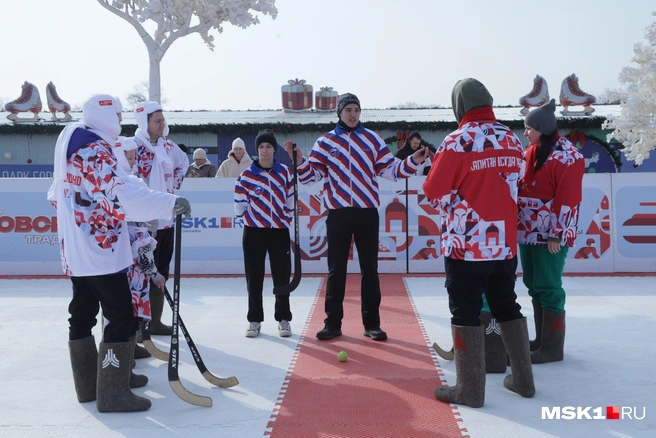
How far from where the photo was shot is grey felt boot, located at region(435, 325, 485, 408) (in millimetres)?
3805

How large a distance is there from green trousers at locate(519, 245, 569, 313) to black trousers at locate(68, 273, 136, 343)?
9.11 feet

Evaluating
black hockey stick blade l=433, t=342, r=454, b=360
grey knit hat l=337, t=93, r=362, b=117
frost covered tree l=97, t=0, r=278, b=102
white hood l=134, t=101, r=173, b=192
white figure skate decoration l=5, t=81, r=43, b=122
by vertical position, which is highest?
frost covered tree l=97, t=0, r=278, b=102

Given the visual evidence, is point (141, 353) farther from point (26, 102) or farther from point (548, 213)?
point (26, 102)

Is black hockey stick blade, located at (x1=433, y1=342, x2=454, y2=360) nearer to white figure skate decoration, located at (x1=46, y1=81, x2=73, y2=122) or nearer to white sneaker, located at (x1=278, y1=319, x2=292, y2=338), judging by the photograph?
white sneaker, located at (x1=278, y1=319, x2=292, y2=338)

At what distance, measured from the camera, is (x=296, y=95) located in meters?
23.1

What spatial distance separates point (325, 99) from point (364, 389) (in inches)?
767

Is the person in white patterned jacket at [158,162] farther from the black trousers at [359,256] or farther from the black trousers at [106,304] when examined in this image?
the black trousers at [359,256]

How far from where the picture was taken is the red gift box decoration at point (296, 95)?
75.5 feet

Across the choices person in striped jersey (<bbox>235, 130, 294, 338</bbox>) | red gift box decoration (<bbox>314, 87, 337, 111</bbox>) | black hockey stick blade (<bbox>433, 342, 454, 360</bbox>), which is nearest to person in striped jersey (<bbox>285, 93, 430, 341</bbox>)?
person in striped jersey (<bbox>235, 130, 294, 338</bbox>)

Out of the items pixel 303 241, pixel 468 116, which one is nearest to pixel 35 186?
pixel 303 241

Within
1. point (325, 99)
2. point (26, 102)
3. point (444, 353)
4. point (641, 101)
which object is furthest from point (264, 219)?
point (26, 102)

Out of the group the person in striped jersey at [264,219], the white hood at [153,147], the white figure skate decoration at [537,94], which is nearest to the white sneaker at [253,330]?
the person in striped jersey at [264,219]

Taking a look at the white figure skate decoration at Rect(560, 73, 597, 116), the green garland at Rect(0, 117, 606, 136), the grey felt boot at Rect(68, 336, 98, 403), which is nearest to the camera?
the grey felt boot at Rect(68, 336, 98, 403)

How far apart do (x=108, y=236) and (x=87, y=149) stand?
1.64 ft
